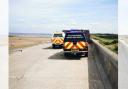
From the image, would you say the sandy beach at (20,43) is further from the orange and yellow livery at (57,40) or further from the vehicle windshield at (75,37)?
the vehicle windshield at (75,37)

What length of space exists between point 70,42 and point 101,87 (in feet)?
31.6

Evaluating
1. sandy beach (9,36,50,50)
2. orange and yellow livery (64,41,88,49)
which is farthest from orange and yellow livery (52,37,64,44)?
orange and yellow livery (64,41,88,49)

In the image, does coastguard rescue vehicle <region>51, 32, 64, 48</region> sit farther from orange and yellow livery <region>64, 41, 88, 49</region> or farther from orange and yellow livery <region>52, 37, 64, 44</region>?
orange and yellow livery <region>64, 41, 88, 49</region>

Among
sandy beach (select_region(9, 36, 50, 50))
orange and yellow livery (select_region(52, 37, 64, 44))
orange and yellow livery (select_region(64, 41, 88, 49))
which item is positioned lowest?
sandy beach (select_region(9, 36, 50, 50))

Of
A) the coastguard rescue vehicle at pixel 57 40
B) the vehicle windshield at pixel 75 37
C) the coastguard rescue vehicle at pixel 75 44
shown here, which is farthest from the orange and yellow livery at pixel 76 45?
the coastguard rescue vehicle at pixel 57 40

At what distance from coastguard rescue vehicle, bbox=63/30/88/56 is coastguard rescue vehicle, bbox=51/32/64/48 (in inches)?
390

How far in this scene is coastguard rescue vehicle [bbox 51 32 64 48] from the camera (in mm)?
27156

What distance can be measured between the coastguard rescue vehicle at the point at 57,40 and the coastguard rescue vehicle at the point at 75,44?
991 centimetres

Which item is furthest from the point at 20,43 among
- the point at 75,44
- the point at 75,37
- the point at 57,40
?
the point at 75,44

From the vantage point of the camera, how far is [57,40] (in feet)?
90.0

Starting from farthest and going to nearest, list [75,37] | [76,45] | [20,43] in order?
1. [20,43]
2. [75,37]
3. [76,45]

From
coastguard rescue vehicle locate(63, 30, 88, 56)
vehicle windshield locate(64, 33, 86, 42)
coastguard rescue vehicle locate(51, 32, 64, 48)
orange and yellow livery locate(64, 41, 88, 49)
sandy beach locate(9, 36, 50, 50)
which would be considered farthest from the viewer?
sandy beach locate(9, 36, 50, 50)

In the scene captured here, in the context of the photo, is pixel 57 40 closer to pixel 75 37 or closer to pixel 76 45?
pixel 75 37

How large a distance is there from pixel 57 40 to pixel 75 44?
1085cm
